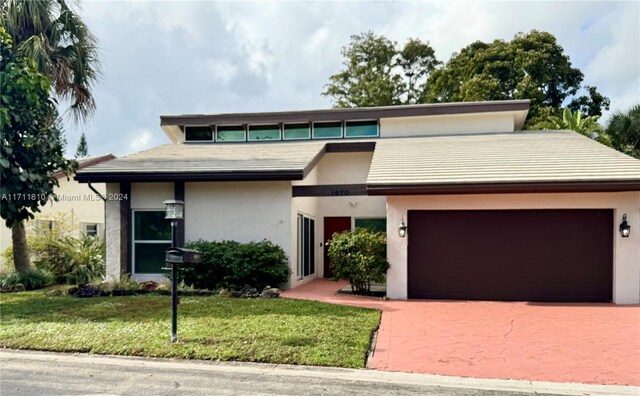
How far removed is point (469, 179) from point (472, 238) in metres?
1.56

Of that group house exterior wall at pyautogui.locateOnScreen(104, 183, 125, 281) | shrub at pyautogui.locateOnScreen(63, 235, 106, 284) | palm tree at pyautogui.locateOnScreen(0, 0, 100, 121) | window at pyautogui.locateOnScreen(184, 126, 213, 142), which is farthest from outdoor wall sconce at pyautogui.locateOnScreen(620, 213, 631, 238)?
palm tree at pyautogui.locateOnScreen(0, 0, 100, 121)

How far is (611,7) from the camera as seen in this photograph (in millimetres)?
12297

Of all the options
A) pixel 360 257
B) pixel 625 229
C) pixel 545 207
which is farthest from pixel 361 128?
pixel 625 229

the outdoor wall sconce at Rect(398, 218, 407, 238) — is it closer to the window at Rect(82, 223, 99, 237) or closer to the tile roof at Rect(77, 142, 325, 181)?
the tile roof at Rect(77, 142, 325, 181)

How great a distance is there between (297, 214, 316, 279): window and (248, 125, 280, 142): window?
13.3 ft

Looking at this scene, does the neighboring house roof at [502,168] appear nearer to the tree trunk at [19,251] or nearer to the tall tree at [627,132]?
the tall tree at [627,132]

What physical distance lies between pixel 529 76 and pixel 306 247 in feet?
62.5

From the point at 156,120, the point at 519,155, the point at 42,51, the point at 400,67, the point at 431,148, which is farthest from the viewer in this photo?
the point at 400,67

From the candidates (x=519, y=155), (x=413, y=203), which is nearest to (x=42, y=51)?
(x=413, y=203)

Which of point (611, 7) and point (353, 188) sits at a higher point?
point (611, 7)

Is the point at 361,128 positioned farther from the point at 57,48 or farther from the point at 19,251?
the point at 19,251

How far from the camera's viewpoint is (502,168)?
1135 cm

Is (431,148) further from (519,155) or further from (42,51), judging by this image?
(42,51)

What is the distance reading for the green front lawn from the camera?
6402 millimetres
